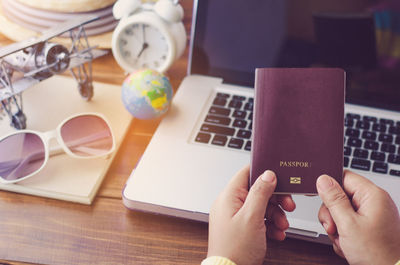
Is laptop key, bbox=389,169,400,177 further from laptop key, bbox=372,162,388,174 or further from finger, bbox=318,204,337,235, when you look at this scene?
finger, bbox=318,204,337,235

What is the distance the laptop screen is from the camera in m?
0.74

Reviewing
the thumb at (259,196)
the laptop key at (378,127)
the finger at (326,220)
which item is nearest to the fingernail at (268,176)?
the thumb at (259,196)

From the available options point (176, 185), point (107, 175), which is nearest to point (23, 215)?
point (107, 175)

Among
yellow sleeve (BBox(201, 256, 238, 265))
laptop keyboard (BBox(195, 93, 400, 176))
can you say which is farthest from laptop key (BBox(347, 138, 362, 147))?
yellow sleeve (BBox(201, 256, 238, 265))

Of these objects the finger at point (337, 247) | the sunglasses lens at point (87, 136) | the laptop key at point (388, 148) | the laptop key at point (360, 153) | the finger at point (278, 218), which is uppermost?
the laptop key at point (388, 148)

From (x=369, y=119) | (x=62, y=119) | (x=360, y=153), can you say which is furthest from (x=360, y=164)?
(x=62, y=119)

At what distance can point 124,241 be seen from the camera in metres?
0.61

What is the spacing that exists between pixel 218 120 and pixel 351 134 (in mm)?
254

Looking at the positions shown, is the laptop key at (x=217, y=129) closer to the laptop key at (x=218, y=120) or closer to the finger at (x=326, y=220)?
the laptop key at (x=218, y=120)

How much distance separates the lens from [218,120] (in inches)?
29.7

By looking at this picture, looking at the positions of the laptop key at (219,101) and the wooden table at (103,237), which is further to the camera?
the laptop key at (219,101)

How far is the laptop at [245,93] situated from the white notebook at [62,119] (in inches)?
3.2

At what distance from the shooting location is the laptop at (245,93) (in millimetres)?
657

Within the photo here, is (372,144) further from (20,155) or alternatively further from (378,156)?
(20,155)
